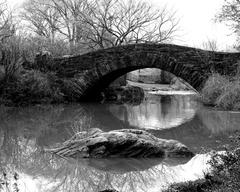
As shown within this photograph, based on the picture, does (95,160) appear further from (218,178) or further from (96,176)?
(218,178)

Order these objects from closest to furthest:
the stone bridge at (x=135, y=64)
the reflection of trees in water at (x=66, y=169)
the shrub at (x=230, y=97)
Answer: the reflection of trees in water at (x=66, y=169) → the shrub at (x=230, y=97) → the stone bridge at (x=135, y=64)

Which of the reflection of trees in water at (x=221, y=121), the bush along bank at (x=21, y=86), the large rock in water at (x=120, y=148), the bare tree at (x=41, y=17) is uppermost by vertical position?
the bare tree at (x=41, y=17)

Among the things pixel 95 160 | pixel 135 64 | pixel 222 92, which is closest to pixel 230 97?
pixel 222 92

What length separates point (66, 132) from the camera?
29.2ft

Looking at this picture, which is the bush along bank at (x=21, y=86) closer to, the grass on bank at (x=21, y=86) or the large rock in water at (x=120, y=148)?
the grass on bank at (x=21, y=86)

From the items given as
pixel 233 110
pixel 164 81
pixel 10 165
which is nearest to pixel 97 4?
pixel 164 81

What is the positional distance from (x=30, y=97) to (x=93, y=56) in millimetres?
3174

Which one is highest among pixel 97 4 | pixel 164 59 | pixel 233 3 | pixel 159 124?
pixel 97 4

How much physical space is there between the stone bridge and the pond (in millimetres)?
2658

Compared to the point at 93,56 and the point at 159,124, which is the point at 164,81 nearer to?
the point at 93,56

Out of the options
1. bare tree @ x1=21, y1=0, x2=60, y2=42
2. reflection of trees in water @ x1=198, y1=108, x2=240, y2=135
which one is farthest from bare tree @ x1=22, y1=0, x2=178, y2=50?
reflection of trees in water @ x1=198, y1=108, x2=240, y2=135

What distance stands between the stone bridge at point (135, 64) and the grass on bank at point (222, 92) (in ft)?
1.68

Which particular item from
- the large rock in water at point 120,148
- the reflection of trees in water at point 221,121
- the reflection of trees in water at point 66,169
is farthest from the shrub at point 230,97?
the large rock in water at point 120,148

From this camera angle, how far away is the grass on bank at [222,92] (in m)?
12.7
